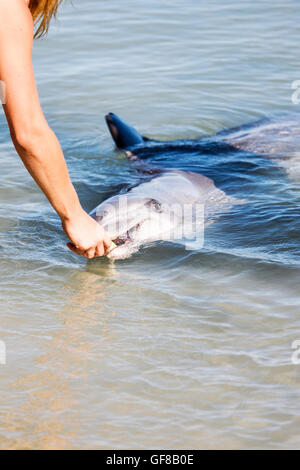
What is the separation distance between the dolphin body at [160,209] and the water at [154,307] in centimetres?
16

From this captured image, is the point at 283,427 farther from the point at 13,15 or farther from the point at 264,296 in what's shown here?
the point at 13,15

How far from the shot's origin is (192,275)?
5035 millimetres

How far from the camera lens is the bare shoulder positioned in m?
2.83

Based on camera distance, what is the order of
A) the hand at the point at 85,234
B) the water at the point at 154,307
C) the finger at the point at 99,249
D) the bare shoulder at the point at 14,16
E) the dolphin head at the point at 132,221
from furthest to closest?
the dolphin head at the point at 132,221
the finger at the point at 99,249
the hand at the point at 85,234
the water at the point at 154,307
the bare shoulder at the point at 14,16

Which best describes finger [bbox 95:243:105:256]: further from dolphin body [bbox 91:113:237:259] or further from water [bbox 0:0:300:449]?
dolphin body [bbox 91:113:237:259]

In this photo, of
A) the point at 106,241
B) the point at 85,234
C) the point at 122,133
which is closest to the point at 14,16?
the point at 85,234

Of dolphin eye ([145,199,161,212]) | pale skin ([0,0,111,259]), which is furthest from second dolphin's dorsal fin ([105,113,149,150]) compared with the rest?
pale skin ([0,0,111,259])

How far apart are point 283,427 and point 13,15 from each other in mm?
2273

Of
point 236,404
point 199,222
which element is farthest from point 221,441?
point 199,222

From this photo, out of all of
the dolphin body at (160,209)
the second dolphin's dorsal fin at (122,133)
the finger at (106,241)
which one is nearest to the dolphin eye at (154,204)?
the dolphin body at (160,209)

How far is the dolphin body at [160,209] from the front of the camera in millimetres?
5520

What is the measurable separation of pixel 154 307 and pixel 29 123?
1.85 metres

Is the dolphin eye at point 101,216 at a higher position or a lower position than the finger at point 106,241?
higher

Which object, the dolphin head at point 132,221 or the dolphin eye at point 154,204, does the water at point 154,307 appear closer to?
the dolphin head at point 132,221
